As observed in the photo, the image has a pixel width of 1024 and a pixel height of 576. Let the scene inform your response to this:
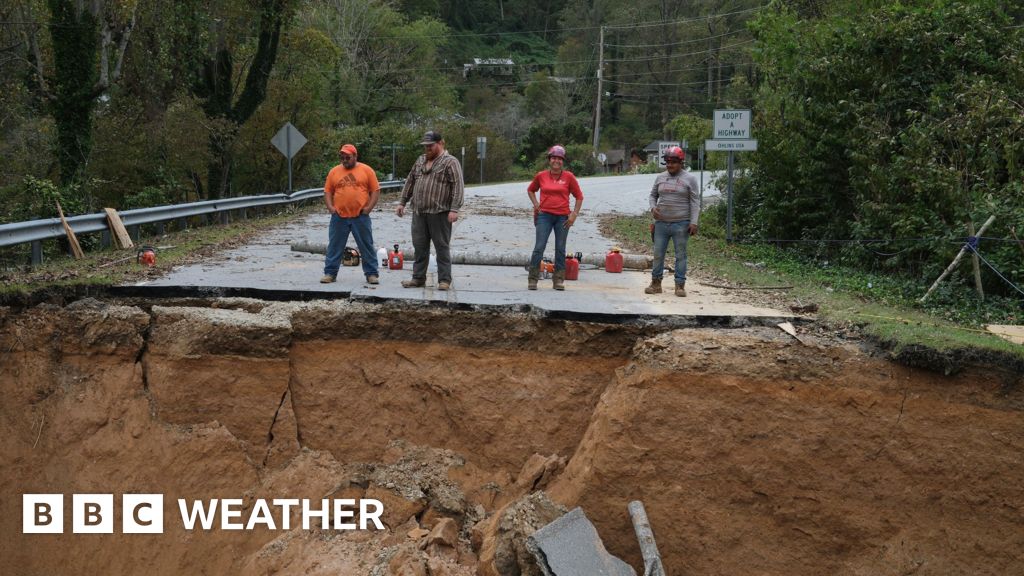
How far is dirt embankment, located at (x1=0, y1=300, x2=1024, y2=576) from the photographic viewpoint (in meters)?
7.32

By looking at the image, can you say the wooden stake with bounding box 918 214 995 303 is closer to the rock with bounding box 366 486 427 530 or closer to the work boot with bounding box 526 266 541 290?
the work boot with bounding box 526 266 541 290

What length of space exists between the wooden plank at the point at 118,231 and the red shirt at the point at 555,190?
6.83 meters

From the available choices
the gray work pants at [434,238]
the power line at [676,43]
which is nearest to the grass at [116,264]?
the gray work pants at [434,238]

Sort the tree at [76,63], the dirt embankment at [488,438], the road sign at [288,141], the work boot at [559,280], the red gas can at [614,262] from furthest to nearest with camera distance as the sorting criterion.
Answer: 1. the road sign at [288,141]
2. the tree at [76,63]
3. the red gas can at [614,262]
4. the work boot at [559,280]
5. the dirt embankment at [488,438]

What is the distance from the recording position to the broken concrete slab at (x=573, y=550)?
6559 mm

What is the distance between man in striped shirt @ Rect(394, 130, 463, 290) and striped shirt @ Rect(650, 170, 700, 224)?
2.21 meters

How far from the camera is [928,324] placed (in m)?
8.52

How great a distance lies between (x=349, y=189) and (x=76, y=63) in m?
12.0

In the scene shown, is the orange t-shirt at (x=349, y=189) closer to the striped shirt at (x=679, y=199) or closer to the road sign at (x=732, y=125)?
the striped shirt at (x=679, y=199)

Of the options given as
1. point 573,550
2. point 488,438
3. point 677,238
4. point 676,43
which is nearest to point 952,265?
point 677,238

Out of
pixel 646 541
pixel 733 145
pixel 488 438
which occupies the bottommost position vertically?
pixel 646 541

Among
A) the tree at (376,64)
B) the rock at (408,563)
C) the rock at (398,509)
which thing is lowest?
the rock at (408,563)

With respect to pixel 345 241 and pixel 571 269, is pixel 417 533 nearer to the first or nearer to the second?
pixel 345 241

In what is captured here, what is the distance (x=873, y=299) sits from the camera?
1066 centimetres
